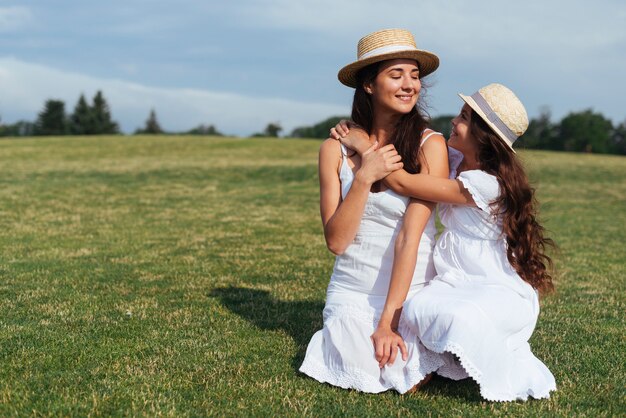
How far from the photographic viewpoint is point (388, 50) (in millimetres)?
4586

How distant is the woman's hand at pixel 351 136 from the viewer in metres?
4.78

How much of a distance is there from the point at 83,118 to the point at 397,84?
Answer: 4309 inches

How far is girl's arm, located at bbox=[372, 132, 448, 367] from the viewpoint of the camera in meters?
4.44

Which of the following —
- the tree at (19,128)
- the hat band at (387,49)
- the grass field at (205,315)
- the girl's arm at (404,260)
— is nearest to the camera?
the grass field at (205,315)

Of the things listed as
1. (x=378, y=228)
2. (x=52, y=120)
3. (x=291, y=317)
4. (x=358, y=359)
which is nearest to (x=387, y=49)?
(x=378, y=228)

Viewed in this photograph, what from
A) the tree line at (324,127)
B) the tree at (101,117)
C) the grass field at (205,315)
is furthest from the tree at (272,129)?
the grass field at (205,315)

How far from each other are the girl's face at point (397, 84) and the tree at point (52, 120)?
107m

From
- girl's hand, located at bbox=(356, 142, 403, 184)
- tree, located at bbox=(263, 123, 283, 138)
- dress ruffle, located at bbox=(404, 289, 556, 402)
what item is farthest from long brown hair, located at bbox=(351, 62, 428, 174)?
tree, located at bbox=(263, 123, 283, 138)

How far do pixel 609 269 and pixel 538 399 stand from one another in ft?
20.3

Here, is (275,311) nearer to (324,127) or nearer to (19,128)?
(324,127)

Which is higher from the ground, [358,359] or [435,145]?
[435,145]

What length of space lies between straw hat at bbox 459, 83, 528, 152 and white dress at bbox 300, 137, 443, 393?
79cm

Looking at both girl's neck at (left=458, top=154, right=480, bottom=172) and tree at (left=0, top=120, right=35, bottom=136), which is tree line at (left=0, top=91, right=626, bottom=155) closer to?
A: tree at (left=0, top=120, right=35, bottom=136)

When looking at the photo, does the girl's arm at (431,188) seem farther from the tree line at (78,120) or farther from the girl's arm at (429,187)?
the tree line at (78,120)
